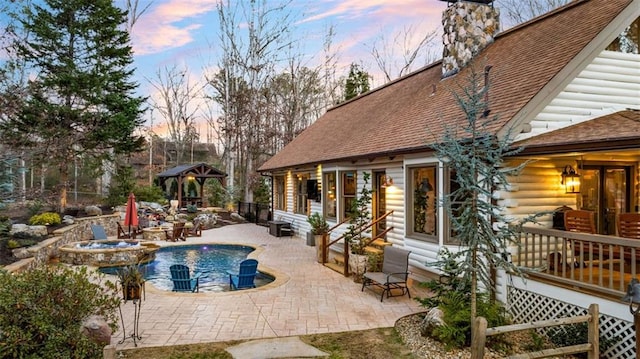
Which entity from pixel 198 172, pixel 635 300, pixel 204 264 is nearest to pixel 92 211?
pixel 198 172

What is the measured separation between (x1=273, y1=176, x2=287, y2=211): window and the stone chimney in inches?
423

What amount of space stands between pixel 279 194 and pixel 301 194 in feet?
10.5

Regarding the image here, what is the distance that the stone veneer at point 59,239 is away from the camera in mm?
10102

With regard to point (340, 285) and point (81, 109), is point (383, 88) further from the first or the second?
point (81, 109)

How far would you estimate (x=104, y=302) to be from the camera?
6.00 m

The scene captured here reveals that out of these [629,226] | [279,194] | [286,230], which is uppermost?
[279,194]

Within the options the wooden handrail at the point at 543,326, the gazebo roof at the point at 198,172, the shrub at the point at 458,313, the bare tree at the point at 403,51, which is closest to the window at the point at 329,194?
the shrub at the point at 458,313

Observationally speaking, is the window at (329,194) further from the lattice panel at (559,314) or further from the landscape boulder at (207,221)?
the landscape boulder at (207,221)

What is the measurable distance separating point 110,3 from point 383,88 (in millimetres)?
14583

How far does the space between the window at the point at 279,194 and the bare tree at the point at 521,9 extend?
16.0 meters

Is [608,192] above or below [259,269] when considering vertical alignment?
above

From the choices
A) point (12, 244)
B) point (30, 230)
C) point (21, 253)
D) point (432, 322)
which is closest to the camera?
point (432, 322)

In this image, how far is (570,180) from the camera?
7883 mm

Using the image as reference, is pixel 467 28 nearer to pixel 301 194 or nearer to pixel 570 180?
pixel 570 180
